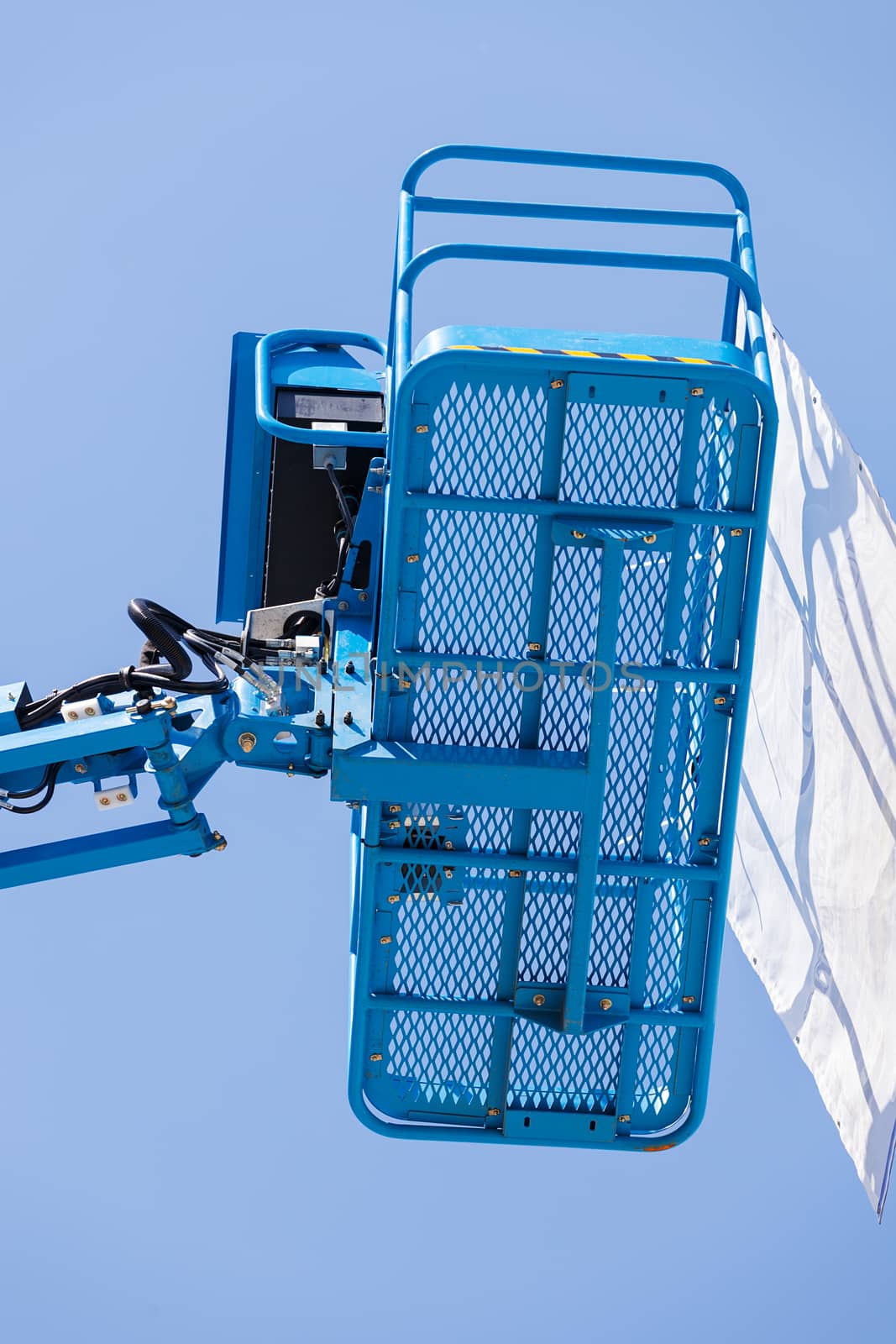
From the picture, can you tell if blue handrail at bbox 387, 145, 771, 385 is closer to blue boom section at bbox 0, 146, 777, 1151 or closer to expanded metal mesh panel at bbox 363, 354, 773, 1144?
blue boom section at bbox 0, 146, 777, 1151

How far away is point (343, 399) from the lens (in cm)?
561

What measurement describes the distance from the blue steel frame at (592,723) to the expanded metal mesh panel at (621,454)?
0.05 metres

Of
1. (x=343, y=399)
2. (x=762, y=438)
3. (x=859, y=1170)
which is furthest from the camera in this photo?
(x=343, y=399)

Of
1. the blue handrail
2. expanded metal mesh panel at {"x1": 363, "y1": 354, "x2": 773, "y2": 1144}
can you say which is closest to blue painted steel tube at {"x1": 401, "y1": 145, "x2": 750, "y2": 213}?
the blue handrail

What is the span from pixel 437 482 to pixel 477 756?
28.3 inches

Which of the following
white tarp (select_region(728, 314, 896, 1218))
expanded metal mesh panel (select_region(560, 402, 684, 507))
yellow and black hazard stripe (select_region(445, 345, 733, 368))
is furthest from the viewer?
white tarp (select_region(728, 314, 896, 1218))

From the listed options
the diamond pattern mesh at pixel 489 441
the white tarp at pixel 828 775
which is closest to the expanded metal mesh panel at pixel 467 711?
the diamond pattern mesh at pixel 489 441

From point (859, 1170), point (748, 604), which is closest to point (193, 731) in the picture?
point (748, 604)

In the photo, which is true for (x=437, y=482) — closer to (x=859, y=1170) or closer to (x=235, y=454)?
(x=235, y=454)

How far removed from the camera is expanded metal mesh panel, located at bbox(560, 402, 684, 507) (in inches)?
178

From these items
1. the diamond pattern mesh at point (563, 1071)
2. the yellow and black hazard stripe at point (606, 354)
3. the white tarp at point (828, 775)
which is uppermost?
the yellow and black hazard stripe at point (606, 354)

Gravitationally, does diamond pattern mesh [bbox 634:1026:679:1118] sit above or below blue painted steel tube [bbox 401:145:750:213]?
below

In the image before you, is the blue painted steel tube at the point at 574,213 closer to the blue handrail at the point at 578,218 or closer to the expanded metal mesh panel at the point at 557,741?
the blue handrail at the point at 578,218

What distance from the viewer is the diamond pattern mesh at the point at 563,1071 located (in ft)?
17.0
